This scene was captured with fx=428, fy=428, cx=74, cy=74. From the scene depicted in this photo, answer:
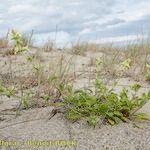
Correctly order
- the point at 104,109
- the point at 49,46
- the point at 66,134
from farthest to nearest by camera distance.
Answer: the point at 49,46 < the point at 104,109 < the point at 66,134

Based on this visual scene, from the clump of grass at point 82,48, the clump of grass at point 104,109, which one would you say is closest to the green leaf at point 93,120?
the clump of grass at point 104,109

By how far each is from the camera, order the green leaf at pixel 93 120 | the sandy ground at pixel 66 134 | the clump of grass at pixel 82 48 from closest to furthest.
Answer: the sandy ground at pixel 66 134, the green leaf at pixel 93 120, the clump of grass at pixel 82 48

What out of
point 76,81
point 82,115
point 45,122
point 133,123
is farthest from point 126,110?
→ point 76,81

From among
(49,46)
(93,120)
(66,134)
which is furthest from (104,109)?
(49,46)

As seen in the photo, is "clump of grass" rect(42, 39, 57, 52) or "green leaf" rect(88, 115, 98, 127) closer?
"green leaf" rect(88, 115, 98, 127)

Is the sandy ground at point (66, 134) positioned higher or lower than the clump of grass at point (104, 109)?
lower

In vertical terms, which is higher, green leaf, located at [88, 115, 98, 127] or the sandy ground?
green leaf, located at [88, 115, 98, 127]

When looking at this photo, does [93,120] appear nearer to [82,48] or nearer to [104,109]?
[104,109]

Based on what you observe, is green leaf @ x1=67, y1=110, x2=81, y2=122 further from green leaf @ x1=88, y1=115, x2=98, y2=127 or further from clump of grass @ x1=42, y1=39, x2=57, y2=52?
clump of grass @ x1=42, y1=39, x2=57, y2=52

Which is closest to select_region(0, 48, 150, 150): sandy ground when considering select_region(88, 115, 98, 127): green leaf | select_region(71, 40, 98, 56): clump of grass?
select_region(88, 115, 98, 127): green leaf

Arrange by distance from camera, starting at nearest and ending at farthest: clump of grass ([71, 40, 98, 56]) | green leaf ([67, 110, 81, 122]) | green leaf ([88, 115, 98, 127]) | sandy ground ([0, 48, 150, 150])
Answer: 1. sandy ground ([0, 48, 150, 150])
2. green leaf ([88, 115, 98, 127])
3. green leaf ([67, 110, 81, 122])
4. clump of grass ([71, 40, 98, 56])

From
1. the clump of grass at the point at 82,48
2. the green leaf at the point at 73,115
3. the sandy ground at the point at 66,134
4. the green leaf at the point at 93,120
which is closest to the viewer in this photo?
the sandy ground at the point at 66,134

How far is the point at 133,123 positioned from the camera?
3029 mm

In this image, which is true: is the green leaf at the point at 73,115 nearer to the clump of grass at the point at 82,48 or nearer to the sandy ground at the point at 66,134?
the sandy ground at the point at 66,134
